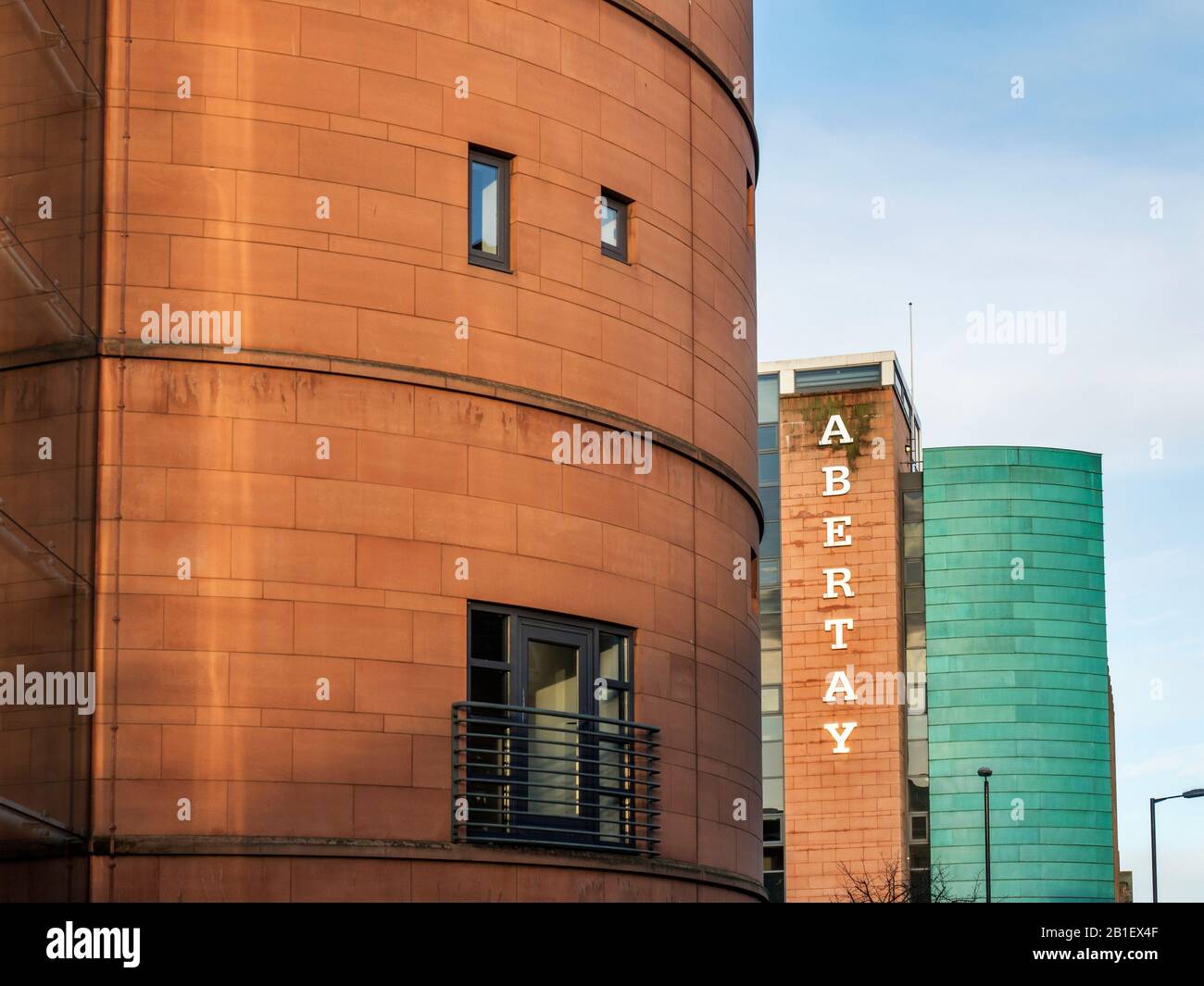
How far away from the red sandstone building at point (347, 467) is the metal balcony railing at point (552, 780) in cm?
6

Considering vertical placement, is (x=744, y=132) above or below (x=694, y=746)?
above

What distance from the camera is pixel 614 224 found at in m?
24.1

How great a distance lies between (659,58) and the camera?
25172mm

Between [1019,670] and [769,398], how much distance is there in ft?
59.5

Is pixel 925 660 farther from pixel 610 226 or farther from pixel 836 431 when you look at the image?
pixel 610 226

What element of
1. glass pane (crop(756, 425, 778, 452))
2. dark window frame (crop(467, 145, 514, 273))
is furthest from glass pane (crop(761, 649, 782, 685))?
dark window frame (crop(467, 145, 514, 273))

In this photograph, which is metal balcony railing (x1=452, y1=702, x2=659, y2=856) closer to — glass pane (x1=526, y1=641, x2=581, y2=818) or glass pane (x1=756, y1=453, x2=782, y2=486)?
glass pane (x1=526, y1=641, x2=581, y2=818)

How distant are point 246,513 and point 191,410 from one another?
1.25 metres

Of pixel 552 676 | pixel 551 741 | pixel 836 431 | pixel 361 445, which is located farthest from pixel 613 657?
pixel 836 431

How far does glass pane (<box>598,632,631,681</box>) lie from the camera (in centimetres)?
2269

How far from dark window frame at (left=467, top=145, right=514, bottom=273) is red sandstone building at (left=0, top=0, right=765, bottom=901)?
5 cm
